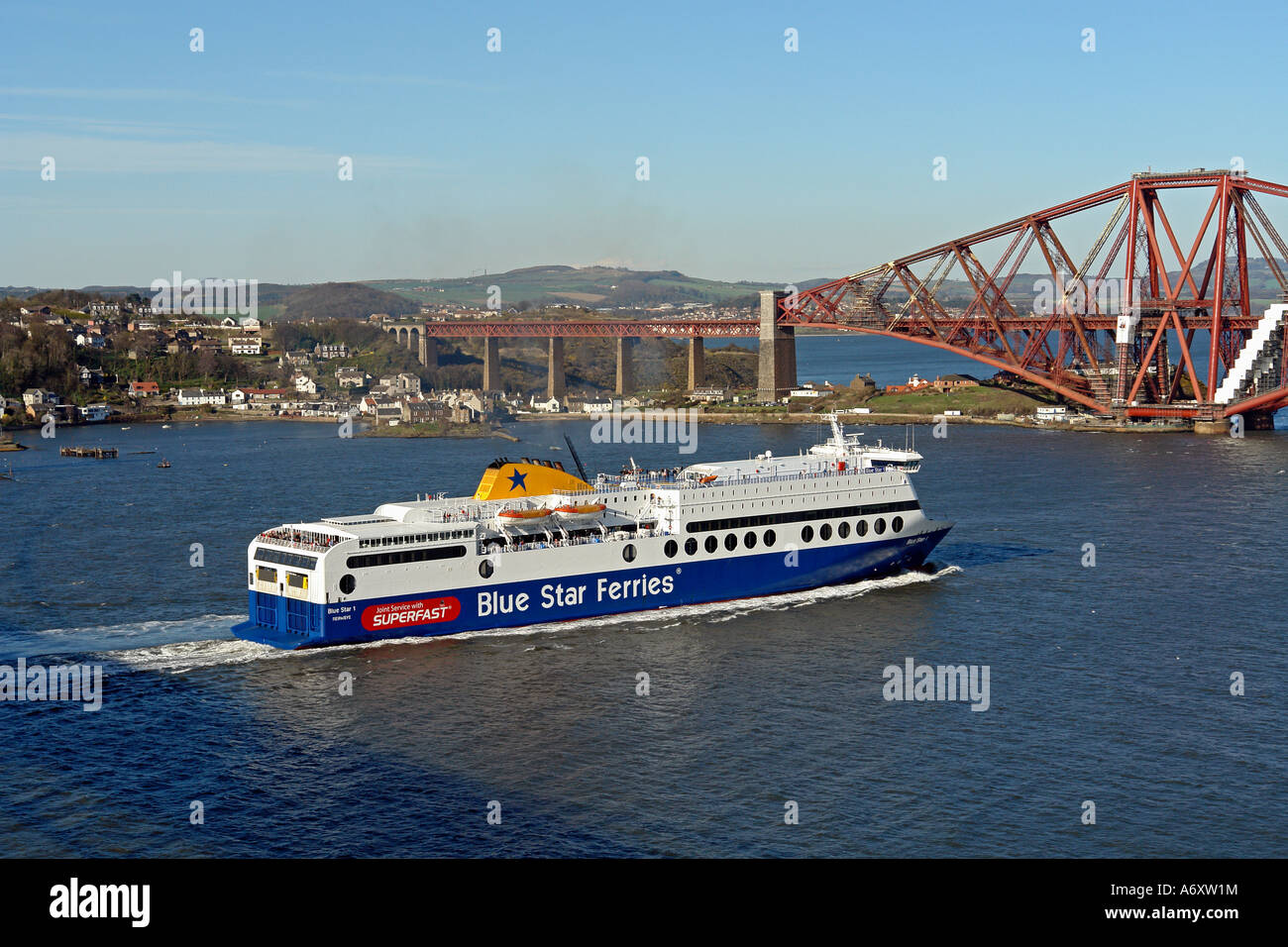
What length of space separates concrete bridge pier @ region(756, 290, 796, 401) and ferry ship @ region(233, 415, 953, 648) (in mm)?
85180

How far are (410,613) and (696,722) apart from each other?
10428mm

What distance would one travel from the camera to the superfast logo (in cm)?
3634

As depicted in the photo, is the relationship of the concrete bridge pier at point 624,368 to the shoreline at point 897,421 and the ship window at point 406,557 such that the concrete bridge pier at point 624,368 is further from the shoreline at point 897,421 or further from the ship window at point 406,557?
the ship window at point 406,557

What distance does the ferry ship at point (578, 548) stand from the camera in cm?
3628

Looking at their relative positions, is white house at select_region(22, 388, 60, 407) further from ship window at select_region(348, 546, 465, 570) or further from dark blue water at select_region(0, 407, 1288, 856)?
ship window at select_region(348, 546, 465, 570)

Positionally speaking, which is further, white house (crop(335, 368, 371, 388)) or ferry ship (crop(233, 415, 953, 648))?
white house (crop(335, 368, 371, 388))

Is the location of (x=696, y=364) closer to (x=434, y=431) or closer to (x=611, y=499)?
(x=434, y=431)

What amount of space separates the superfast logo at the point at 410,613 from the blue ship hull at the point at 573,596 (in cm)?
3

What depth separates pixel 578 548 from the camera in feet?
129

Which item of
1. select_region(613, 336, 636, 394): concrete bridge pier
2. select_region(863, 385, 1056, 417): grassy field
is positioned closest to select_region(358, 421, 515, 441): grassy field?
select_region(863, 385, 1056, 417): grassy field

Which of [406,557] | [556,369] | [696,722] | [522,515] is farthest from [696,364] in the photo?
[696,722]

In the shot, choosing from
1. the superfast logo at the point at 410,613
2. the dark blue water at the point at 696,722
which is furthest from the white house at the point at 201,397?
the superfast logo at the point at 410,613
